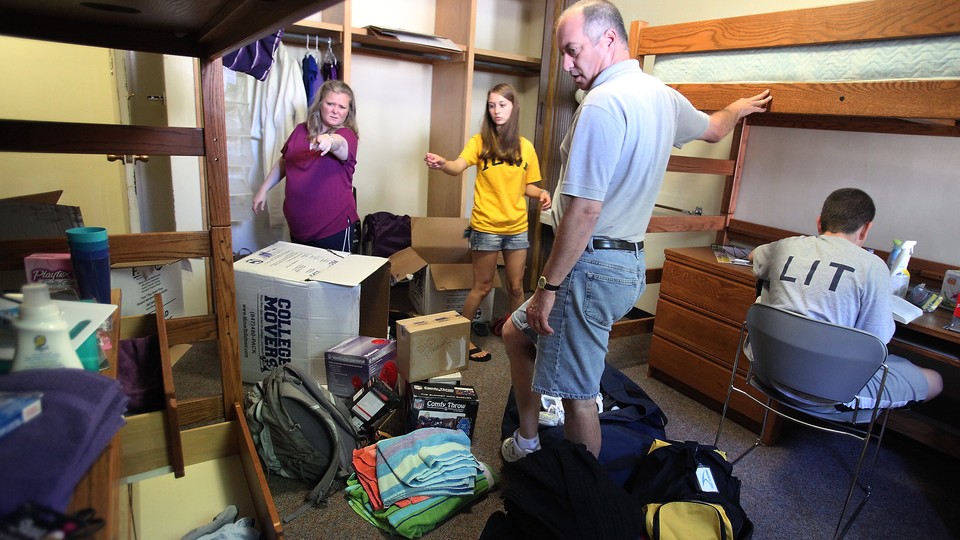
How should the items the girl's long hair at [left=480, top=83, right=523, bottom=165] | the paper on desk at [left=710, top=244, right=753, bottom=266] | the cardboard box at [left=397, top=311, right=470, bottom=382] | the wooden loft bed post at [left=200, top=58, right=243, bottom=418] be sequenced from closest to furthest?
the wooden loft bed post at [left=200, top=58, right=243, bottom=418] → the cardboard box at [left=397, top=311, right=470, bottom=382] → the paper on desk at [left=710, top=244, right=753, bottom=266] → the girl's long hair at [left=480, top=83, right=523, bottom=165]

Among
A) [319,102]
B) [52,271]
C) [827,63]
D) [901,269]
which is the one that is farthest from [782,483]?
[319,102]

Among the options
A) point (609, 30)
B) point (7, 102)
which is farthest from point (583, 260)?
point (7, 102)

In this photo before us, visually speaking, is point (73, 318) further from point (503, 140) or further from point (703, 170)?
point (703, 170)

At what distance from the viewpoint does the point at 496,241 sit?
304cm

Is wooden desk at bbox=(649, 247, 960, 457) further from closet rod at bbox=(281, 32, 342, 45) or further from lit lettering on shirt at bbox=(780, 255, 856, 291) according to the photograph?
closet rod at bbox=(281, 32, 342, 45)

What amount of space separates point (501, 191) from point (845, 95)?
156cm

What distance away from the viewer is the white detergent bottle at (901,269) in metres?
2.24

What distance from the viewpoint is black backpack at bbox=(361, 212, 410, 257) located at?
3.79 meters

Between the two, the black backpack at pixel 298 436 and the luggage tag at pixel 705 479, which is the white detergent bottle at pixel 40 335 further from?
the luggage tag at pixel 705 479

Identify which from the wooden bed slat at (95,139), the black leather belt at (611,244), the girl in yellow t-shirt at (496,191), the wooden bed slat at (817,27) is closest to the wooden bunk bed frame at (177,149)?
the wooden bed slat at (95,139)

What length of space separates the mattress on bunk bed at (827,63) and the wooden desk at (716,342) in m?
0.83

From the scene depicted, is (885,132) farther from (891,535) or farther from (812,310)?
(891,535)

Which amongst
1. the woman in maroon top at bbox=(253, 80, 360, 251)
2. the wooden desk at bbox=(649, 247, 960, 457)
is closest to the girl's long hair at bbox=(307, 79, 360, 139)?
the woman in maroon top at bbox=(253, 80, 360, 251)

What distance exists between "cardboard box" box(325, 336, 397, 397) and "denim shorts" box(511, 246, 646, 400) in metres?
0.91
